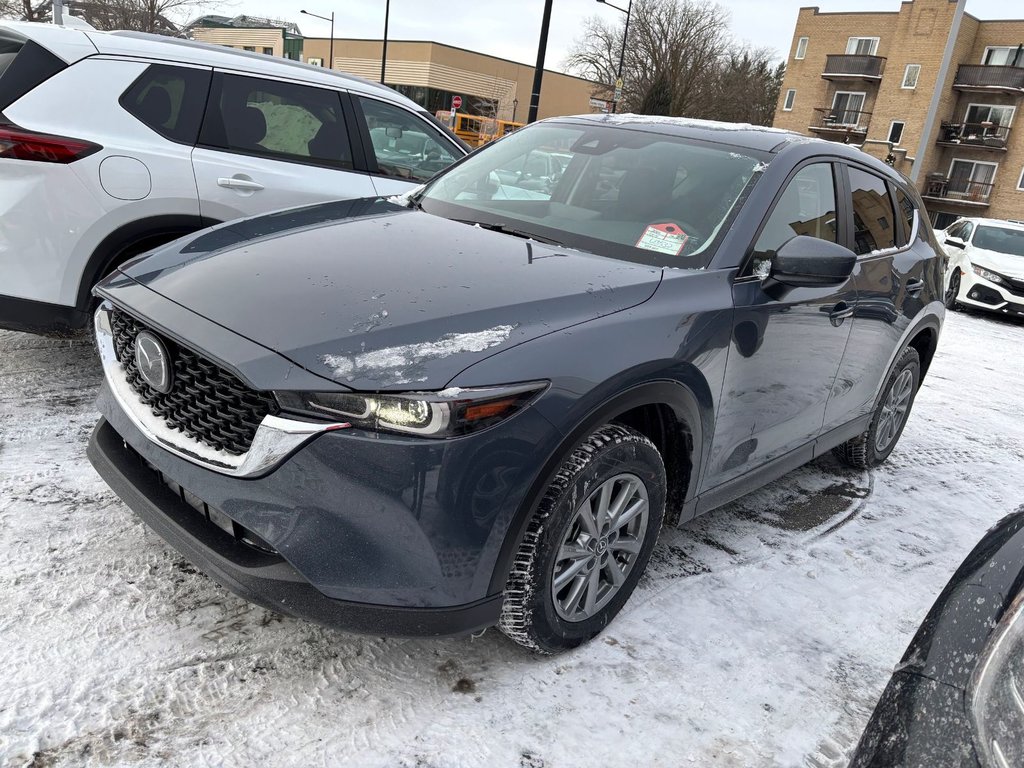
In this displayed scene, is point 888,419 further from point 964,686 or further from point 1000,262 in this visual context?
point 1000,262

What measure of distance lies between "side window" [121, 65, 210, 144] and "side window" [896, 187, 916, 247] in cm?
394

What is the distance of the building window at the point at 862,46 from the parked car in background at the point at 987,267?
37825mm

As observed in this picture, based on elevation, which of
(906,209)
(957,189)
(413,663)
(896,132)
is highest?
(896,132)

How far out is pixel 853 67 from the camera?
45.7m

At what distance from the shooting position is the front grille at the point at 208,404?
83.2 inches

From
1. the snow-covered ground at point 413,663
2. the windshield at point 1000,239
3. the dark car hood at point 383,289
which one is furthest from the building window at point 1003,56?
the dark car hood at point 383,289

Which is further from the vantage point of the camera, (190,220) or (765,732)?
(190,220)

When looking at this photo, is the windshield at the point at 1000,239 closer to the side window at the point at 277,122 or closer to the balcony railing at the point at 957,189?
the side window at the point at 277,122

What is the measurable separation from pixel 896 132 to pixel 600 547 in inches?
1917

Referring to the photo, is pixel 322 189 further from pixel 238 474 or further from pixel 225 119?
pixel 238 474

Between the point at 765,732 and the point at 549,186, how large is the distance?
2302 millimetres

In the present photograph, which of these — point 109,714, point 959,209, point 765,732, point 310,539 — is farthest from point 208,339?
point 959,209

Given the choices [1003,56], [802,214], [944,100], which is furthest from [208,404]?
[1003,56]

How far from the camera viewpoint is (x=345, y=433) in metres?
2.01
